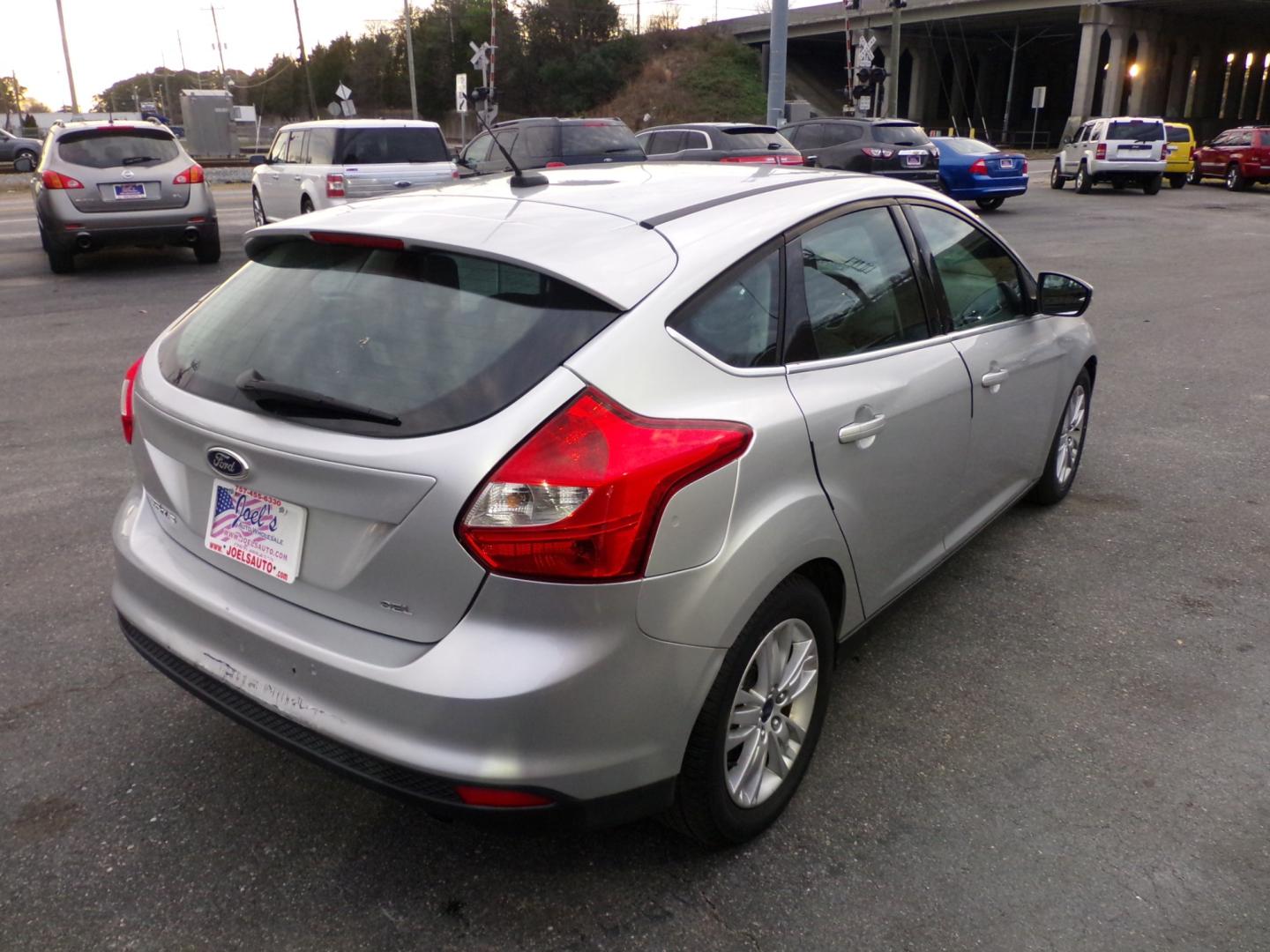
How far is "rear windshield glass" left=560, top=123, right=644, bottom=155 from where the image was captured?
15.6m

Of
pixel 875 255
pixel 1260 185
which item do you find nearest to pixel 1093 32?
pixel 1260 185

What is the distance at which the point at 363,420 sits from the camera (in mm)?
2283

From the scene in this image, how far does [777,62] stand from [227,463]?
70.3 ft

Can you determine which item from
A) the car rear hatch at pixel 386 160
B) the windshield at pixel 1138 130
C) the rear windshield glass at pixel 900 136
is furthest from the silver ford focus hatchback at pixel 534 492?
the windshield at pixel 1138 130

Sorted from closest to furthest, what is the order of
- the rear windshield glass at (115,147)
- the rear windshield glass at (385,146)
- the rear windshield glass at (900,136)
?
the rear windshield glass at (115,147)
the rear windshield glass at (385,146)
the rear windshield glass at (900,136)

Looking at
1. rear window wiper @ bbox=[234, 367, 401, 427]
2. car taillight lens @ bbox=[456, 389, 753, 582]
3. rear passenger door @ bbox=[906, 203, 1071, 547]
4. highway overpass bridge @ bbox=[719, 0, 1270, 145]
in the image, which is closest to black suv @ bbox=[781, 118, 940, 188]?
rear passenger door @ bbox=[906, 203, 1071, 547]

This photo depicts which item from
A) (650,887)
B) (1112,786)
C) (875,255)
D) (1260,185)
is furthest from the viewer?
(1260,185)

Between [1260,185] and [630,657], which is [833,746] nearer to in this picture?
[630,657]

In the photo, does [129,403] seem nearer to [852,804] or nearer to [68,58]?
[852,804]

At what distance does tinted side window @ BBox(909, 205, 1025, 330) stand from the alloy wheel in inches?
57.4

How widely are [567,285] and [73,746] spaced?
201 centimetres

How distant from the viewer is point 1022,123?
71.1 meters

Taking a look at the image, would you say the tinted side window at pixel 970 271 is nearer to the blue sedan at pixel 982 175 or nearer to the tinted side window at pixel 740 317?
the tinted side window at pixel 740 317

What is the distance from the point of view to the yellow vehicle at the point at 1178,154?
28797mm
